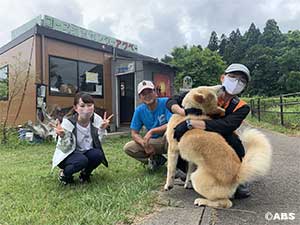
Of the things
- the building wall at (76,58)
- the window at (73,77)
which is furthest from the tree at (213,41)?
the window at (73,77)

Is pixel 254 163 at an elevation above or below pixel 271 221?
above

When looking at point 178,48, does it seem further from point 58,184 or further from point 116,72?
point 58,184

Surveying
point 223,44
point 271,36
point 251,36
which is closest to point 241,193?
point 271,36

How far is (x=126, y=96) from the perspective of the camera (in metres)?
11.0

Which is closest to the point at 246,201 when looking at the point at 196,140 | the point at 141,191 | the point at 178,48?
the point at 196,140

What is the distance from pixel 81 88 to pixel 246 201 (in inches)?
317

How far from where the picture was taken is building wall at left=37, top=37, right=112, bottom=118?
28.8 ft

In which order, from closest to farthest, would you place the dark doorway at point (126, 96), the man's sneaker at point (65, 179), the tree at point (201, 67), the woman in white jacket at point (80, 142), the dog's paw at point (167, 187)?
1. the dog's paw at point (167, 187)
2. the woman in white jacket at point (80, 142)
3. the man's sneaker at point (65, 179)
4. the dark doorway at point (126, 96)
5. the tree at point (201, 67)

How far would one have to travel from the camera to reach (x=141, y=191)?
9.40 feet

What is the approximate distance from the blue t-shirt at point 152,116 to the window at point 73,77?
5997mm

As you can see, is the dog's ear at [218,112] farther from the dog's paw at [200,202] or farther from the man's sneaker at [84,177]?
the man's sneaker at [84,177]

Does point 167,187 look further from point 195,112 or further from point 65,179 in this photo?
point 65,179

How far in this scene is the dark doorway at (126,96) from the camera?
10.8m

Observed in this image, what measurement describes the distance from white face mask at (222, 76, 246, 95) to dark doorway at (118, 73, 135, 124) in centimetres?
798
